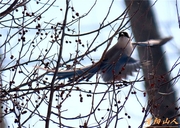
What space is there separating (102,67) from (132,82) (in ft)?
1.43

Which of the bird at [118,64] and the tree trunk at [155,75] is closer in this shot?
the tree trunk at [155,75]

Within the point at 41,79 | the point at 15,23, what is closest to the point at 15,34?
→ the point at 15,23

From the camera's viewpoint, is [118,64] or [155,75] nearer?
[155,75]

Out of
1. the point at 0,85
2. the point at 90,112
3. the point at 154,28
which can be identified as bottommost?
the point at 90,112

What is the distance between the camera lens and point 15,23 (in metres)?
3.01

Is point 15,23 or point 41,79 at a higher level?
point 15,23

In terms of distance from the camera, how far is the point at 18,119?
241cm

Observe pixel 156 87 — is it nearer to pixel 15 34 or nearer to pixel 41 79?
pixel 41 79

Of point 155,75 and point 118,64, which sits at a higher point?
point 118,64

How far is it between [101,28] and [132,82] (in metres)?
0.35

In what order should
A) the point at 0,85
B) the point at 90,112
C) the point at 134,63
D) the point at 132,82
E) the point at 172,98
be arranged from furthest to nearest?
the point at 134,63
the point at 172,98
the point at 0,85
the point at 132,82
the point at 90,112

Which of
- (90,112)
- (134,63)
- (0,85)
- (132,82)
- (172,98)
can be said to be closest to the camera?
(90,112)

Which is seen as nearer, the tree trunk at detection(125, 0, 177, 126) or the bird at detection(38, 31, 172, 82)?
the tree trunk at detection(125, 0, 177, 126)

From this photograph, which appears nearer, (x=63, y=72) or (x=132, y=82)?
(x=132, y=82)
